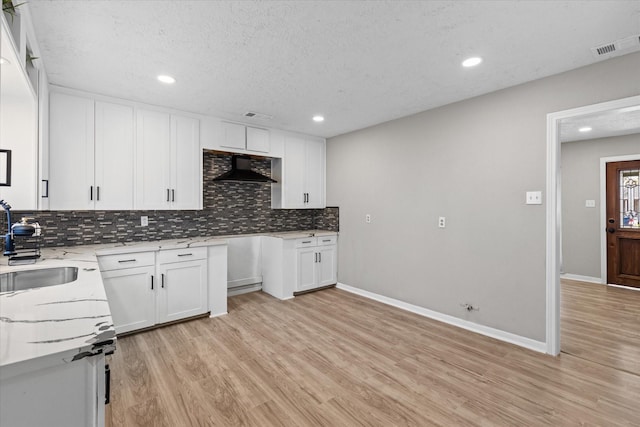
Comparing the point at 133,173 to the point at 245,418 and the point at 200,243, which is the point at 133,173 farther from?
the point at 245,418

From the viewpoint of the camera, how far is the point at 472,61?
7.95ft

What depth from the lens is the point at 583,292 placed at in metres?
4.55

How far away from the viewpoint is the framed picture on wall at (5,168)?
2301 mm

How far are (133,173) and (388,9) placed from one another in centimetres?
301

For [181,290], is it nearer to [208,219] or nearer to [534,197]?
[208,219]

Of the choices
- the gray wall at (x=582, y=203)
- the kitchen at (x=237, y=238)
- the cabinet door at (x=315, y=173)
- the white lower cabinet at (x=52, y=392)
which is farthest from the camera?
the gray wall at (x=582, y=203)

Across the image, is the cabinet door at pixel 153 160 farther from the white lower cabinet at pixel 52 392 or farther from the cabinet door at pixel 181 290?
the white lower cabinet at pixel 52 392

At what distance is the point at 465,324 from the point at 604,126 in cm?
362

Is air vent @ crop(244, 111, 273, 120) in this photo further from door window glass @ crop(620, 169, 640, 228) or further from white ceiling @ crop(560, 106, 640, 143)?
door window glass @ crop(620, 169, 640, 228)

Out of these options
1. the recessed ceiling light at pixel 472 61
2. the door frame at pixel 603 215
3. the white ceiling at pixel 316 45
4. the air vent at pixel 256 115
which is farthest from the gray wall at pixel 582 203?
the air vent at pixel 256 115

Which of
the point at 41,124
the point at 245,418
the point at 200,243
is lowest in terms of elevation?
the point at 245,418

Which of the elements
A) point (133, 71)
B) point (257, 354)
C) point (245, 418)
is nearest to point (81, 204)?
point (133, 71)

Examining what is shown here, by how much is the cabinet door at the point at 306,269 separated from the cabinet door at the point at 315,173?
0.83 m

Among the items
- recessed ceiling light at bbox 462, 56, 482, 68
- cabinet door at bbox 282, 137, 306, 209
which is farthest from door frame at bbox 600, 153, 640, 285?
cabinet door at bbox 282, 137, 306, 209
